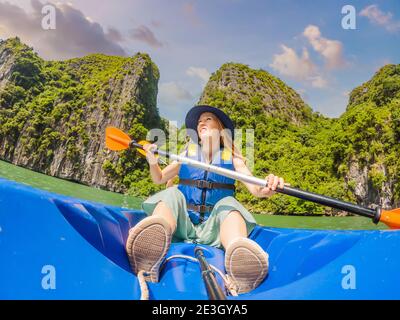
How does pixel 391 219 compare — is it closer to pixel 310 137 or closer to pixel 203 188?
pixel 203 188

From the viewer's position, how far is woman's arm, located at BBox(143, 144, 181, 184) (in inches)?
71.7

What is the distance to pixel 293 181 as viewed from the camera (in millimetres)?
20875

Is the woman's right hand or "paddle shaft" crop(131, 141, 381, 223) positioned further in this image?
the woman's right hand

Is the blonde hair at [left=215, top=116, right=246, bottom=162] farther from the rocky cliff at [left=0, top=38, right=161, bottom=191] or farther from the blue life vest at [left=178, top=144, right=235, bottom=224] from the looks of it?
the rocky cliff at [left=0, top=38, right=161, bottom=191]

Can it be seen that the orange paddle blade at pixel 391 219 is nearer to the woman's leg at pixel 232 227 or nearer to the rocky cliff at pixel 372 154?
the woman's leg at pixel 232 227

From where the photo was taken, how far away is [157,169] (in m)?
1.87

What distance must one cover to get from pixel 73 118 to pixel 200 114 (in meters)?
36.1

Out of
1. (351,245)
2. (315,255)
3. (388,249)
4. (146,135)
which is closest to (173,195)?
(315,255)

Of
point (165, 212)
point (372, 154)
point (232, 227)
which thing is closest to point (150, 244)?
point (165, 212)

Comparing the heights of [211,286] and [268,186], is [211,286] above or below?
below

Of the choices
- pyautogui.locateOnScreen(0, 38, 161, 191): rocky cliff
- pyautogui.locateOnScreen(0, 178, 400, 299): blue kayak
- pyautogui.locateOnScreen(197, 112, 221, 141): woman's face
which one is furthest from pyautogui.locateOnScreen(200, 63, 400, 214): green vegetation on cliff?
pyautogui.locateOnScreen(0, 178, 400, 299): blue kayak

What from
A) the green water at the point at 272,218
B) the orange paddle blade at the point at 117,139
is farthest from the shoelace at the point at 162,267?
the green water at the point at 272,218

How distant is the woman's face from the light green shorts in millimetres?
520
